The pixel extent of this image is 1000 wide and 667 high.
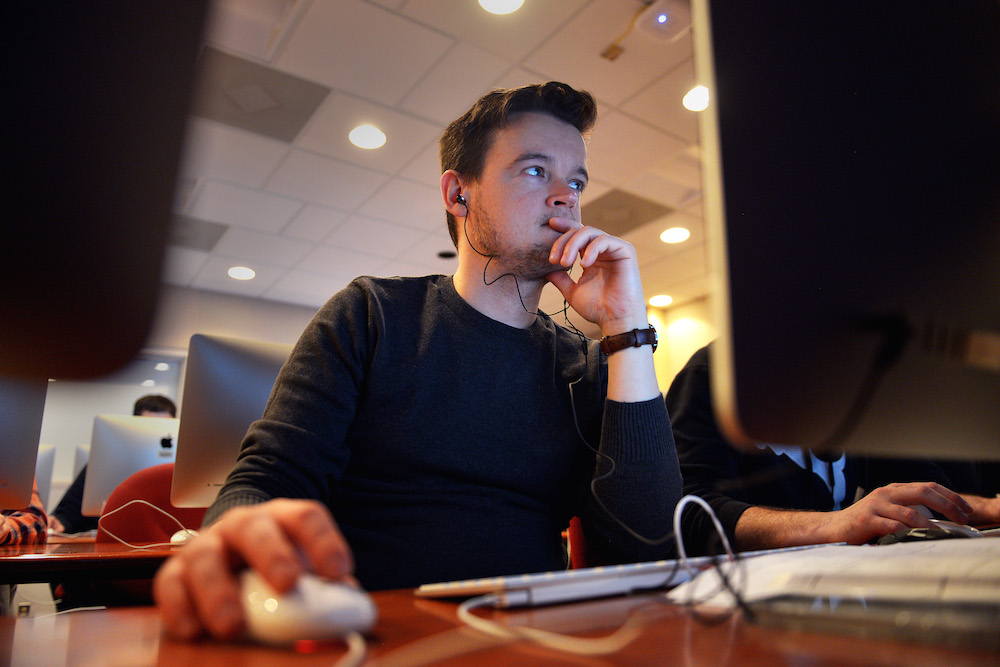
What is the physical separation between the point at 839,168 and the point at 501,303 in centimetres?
82

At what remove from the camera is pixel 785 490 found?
1209mm

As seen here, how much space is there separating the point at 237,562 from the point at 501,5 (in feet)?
8.39

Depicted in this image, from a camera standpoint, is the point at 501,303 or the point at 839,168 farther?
the point at 501,303

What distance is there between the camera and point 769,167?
0.41 meters

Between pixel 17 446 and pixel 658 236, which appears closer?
pixel 17 446

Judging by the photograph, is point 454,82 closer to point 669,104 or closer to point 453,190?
point 669,104

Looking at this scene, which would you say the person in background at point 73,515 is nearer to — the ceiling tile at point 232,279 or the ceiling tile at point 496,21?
the ceiling tile at point 496,21

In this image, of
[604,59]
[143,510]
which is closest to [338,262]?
[604,59]

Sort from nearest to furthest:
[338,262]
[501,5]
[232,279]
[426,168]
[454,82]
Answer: [501,5] < [454,82] < [426,168] < [338,262] < [232,279]

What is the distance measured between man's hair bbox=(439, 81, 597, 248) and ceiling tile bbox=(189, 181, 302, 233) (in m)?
3.01

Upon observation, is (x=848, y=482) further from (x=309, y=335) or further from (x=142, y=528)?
(x=142, y=528)

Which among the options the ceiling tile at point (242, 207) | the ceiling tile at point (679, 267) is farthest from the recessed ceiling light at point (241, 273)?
the ceiling tile at point (679, 267)

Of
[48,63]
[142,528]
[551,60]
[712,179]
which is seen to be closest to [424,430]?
[712,179]

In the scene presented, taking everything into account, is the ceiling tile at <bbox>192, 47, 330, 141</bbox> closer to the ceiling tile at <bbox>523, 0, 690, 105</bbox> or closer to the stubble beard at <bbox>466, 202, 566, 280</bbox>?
the ceiling tile at <bbox>523, 0, 690, 105</bbox>
